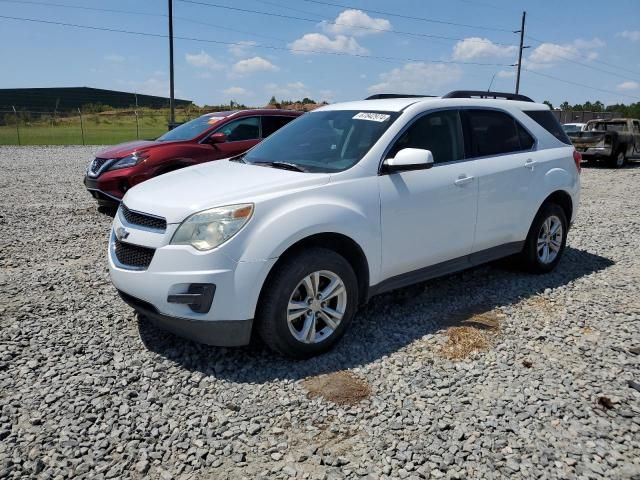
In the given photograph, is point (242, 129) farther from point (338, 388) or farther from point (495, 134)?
point (338, 388)

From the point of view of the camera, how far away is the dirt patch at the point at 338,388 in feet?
10.4


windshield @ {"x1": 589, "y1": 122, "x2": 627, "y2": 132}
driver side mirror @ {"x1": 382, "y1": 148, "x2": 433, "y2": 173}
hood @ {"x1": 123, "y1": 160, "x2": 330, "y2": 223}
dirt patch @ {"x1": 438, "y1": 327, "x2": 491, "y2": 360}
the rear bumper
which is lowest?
dirt patch @ {"x1": 438, "y1": 327, "x2": 491, "y2": 360}

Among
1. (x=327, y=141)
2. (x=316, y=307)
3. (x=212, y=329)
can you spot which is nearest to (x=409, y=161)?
(x=327, y=141)

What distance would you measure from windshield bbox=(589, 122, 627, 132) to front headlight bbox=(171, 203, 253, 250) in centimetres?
1728

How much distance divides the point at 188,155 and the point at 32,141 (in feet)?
82.6

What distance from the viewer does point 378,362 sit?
3625mm

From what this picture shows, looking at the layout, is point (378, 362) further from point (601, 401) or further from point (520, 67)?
point (520, 67)

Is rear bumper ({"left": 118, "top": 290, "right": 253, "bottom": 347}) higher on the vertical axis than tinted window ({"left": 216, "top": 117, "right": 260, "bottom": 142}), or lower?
lower

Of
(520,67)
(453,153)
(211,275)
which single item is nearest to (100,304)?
(211,275)

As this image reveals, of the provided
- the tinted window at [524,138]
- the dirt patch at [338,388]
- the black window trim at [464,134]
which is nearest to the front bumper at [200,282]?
the dirt patch at [338,388]

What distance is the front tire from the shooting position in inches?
132

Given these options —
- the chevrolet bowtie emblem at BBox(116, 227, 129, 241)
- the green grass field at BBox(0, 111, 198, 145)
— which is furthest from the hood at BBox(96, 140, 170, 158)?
the green grass field at BBox(0, 111, 198, 145)

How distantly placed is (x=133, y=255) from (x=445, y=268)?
2.51 m

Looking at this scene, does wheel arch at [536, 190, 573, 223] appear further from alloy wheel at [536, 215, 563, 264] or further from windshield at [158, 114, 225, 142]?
windshield at [158, 114, 225, 142]
